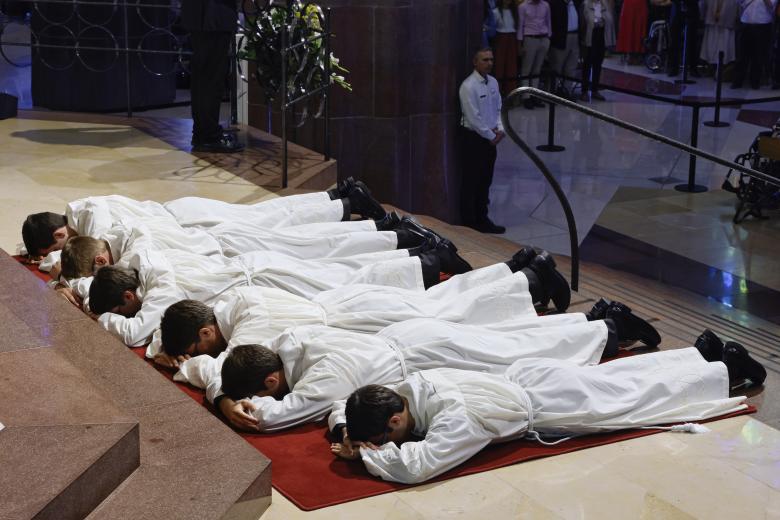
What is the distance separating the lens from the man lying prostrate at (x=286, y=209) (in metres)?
6.78

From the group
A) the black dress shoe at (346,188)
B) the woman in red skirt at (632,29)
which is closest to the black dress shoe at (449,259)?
the black dress shoe at (346,188)

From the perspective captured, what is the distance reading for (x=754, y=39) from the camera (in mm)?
17328

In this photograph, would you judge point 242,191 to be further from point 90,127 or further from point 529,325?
point 529,325

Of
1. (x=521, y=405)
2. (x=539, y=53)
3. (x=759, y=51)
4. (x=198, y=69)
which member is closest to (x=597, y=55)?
(x=539, y=53)

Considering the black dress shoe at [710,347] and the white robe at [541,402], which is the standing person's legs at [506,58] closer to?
the black dress shoe at [710,347]

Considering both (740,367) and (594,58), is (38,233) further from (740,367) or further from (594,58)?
(594,58)

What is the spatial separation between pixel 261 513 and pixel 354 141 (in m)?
7.64

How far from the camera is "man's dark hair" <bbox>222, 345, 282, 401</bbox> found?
4789 mm

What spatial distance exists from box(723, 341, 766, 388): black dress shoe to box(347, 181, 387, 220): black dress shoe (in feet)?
8.56

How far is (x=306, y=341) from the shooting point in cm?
495

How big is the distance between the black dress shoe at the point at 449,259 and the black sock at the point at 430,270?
14cm

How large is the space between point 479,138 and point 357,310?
668cm

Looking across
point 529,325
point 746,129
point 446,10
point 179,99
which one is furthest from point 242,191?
point 746,129

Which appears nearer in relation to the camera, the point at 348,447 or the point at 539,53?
the point at 348,447
